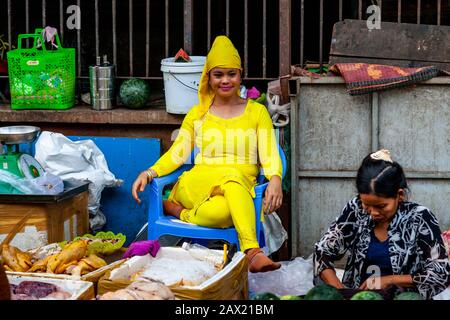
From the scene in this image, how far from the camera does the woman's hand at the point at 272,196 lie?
5.29 meters

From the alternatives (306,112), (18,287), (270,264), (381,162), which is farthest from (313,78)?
(18,287)

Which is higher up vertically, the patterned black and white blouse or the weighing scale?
the weighing scale

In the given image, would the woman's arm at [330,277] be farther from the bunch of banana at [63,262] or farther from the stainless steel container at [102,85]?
the stainless steel container at [102,85]

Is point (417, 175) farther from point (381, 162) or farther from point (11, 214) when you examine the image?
point (11, 214)

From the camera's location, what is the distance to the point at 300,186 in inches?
242

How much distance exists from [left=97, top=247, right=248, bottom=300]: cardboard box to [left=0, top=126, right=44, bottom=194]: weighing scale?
64.0 inches

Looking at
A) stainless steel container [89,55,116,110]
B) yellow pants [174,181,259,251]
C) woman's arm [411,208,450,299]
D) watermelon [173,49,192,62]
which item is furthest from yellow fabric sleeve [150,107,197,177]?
woman's arm [411,208,450,299]

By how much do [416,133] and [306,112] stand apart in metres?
0.76

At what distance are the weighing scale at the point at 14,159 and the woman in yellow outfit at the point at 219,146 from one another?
29.5 inches

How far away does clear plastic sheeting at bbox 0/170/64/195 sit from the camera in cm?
551

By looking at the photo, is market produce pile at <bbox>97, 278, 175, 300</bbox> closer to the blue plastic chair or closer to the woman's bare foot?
the blue plastic chair

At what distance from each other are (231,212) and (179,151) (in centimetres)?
71

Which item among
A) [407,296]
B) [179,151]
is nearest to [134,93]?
[179,151]

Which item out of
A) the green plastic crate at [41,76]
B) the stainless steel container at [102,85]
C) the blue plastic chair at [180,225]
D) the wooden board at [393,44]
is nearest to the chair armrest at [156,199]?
the blue plastic chair at [180,225]
